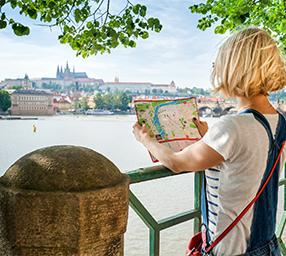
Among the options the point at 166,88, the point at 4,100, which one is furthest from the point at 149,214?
the point at 166,88

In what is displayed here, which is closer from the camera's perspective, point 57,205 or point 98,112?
point 57,205

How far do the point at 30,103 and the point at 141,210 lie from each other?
293 ft

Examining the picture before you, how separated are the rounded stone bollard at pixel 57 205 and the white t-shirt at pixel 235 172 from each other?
0.30 meters

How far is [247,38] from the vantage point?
0.94m

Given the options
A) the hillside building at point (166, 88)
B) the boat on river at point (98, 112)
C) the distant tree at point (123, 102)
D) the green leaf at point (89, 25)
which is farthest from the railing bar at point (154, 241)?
the hillside building at point (166, 88)

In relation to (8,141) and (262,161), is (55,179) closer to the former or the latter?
(262,161)

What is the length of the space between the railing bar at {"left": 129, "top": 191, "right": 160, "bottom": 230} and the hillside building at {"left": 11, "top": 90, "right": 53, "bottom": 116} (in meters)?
85.7

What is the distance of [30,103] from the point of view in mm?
85375

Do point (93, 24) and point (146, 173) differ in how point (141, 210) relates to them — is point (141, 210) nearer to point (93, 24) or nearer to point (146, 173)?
point (146, 173)

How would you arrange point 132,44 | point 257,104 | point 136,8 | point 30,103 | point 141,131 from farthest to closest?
point 30,103 → point 132,44 → point 136,8 → point 141,131 → point 257,104

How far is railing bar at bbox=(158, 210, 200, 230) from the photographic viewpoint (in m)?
1.39

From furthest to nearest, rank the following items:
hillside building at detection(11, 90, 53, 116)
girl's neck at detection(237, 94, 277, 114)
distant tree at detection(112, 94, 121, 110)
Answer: distant tree at detection(112, 94, 121, 110), hillside building at detection(11, 90, 53, 116), girl's neck at detection(237, 94, 277, 114)

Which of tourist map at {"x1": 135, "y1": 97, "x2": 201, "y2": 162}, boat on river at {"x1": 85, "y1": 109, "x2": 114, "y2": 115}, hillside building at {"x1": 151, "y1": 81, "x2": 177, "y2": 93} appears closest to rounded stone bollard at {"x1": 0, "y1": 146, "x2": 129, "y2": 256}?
tourist map at {"x1": 135, "y1": 97, "x2": 201, "y2": 162}

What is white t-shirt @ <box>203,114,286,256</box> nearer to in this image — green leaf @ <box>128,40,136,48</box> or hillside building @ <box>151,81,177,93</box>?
green leaf @ <box>128,40,136,48</box>
